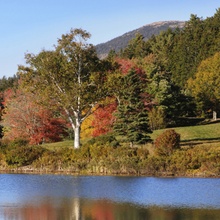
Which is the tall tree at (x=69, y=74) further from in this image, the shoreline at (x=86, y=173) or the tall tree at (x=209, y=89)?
the tall tree at (x=209, y=89)

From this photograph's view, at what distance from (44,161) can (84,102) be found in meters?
9.86

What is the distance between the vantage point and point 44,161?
46.2 metres

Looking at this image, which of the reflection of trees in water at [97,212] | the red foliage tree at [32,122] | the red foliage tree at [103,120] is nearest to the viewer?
the reflection of trees in water at [97,212]

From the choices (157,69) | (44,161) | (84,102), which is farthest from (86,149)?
(157,69)

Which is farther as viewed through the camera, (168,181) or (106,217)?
(168,181)

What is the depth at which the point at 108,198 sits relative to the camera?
30.9m

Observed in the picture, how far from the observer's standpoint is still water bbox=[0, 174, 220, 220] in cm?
2562

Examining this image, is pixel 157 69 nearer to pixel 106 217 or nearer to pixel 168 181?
pixel 168 181

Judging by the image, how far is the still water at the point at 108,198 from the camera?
25.6 meters

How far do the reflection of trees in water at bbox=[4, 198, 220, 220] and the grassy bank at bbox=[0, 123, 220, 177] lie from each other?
12.7 metres

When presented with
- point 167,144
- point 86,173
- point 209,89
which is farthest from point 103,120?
point 167,144

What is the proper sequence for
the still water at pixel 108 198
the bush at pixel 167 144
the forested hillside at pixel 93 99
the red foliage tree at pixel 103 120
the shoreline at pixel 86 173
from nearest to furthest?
the still water at pixel 108 198
the shoreline at pixel 86 173
the bush at pixel 167 144
the forested hillside at pixel 93 99
the red foliage tree at pixel 103 120

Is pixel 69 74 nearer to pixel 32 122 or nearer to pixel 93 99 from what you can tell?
pixel 93 99

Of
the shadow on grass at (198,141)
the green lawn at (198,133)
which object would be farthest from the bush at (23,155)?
the green lawn at (198,133)
